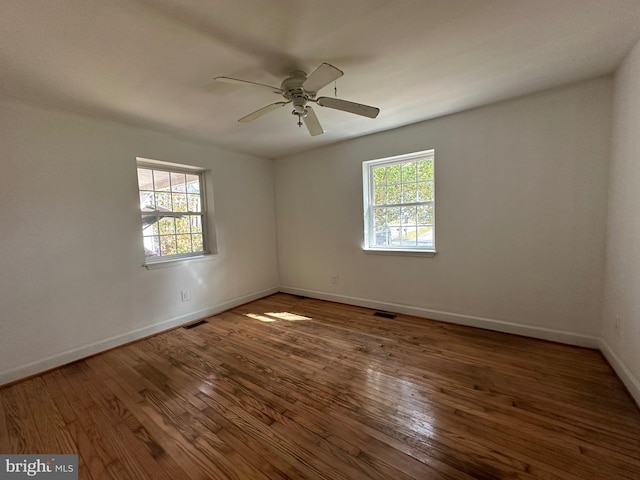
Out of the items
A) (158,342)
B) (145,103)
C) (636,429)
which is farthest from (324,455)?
(145,103)

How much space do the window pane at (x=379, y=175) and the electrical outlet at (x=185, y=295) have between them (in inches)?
116

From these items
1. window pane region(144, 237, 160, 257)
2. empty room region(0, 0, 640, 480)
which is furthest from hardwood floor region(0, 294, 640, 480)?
window pane region(144, 237, 160, 257)

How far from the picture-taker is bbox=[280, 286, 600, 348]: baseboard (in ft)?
7.85

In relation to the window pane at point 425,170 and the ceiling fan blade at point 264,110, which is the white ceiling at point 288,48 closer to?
the ceiling fan blade at point 264,110

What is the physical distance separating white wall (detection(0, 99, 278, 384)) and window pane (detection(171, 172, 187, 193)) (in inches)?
10.6

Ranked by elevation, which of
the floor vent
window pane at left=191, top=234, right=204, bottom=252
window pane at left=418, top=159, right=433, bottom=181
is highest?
window pane at left=418, top=159, right=433, bottom=181

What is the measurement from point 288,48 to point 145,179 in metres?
2.52

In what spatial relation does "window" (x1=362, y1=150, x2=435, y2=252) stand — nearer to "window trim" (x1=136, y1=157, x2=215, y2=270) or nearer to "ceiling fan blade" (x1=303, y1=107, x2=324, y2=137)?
"ceiling fan blade" (x1=303, y1=107, x2=324, y2=137)

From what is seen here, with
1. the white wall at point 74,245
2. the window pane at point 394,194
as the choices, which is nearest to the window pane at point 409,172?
the window pane at point 394,194

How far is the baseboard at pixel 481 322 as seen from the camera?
239cm

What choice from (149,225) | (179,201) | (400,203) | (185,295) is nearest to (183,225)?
(179,201)

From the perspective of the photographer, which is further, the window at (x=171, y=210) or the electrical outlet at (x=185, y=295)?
the electrical outlet at (x=185, y=295)

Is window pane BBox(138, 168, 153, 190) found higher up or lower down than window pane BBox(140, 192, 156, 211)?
higher up

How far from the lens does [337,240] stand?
3.94m
